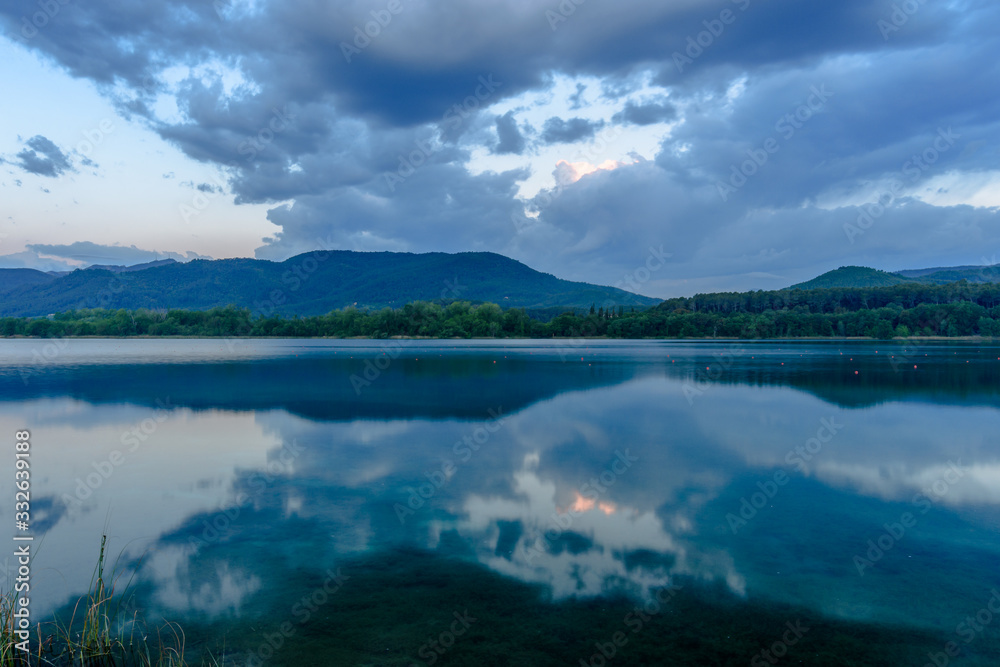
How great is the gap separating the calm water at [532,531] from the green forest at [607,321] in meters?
119

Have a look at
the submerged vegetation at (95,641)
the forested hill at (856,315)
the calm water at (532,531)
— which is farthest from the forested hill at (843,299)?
the submerged vegetation at (95,641)

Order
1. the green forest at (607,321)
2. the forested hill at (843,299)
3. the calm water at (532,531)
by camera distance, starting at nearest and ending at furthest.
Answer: the calm water at (532,531), the green forest at (607,321), the forested hill at (843,299)

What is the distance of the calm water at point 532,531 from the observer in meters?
6.44

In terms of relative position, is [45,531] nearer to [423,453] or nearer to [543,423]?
[423,453]

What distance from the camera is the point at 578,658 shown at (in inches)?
234

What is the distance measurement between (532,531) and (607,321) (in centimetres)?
14549

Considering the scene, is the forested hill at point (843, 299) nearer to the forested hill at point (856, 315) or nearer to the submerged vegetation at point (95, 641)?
the forested hill at point (856, 315)

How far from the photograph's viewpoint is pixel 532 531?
380 inches

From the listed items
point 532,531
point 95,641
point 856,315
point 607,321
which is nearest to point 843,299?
point 856,315

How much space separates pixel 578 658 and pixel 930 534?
763cm

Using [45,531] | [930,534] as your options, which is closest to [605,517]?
[930,534]

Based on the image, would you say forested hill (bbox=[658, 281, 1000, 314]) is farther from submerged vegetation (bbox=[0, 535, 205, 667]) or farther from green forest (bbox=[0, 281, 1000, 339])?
submerged vegetation (bbox=[0, 535, 205, 667])

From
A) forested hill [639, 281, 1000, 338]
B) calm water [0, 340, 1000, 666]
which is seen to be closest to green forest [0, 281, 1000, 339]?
forested hill [639, 281, 1000, 338]

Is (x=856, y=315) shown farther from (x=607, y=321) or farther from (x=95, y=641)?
(x=95, y=641)
